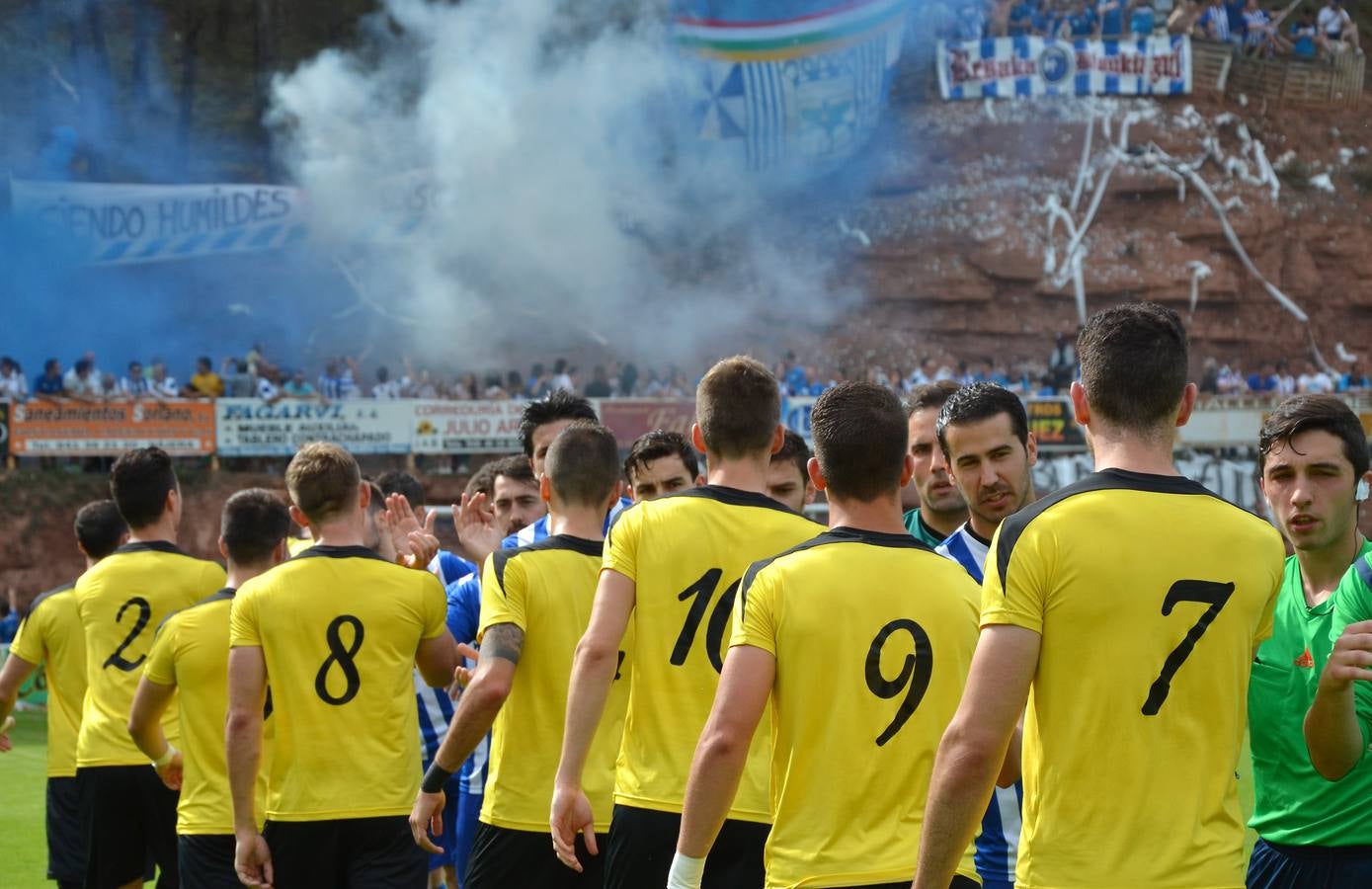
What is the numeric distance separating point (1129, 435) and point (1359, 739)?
131 centimetres

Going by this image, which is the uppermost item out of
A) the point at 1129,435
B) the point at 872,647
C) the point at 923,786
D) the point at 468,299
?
the point at 468,299

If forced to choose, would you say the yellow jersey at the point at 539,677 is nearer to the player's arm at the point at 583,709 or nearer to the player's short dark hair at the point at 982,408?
the player's arm at the point at 583,709

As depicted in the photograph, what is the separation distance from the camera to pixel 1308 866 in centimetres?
406

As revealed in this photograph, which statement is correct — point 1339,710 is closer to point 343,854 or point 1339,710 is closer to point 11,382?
point 343,854

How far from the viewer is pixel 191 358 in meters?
34.8

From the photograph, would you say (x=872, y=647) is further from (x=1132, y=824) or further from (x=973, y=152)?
(x=973, y=152)

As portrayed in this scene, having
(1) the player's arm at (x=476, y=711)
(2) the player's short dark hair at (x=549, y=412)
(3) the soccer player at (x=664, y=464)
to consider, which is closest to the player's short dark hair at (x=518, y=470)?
(2) the player's short dark hair at (x=549, y=412)

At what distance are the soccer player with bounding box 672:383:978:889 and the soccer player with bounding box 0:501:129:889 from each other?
4996 millimetres

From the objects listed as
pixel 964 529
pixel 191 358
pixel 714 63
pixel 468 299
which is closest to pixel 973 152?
pixel 714 63

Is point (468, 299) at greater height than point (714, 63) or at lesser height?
lesser

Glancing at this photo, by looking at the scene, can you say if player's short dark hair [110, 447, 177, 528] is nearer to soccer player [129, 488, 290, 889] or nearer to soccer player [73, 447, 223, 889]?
soccer player [73, 447, 223, 889]

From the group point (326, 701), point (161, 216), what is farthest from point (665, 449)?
point (161, 216)

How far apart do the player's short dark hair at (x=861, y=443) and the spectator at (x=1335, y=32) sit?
45.2 meters

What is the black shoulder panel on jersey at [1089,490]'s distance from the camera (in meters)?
2.95
